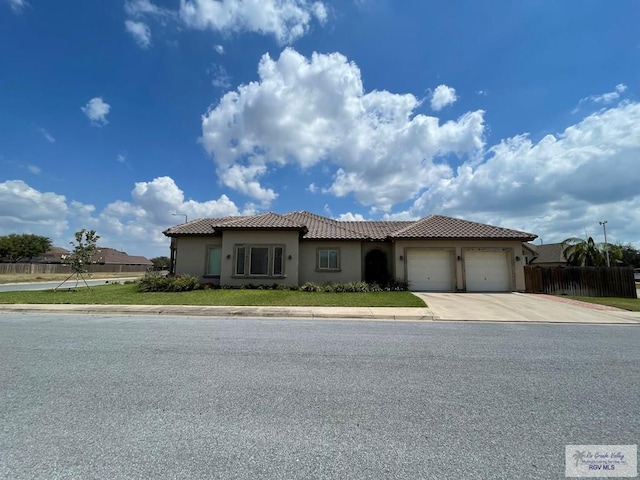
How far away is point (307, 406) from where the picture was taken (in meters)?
3.94

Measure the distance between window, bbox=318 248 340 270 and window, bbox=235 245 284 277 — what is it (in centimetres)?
251

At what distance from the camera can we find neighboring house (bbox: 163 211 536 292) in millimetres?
19203

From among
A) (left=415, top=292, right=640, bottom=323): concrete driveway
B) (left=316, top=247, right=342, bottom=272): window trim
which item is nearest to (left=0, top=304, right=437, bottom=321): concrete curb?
(left=415, top=292, right=640, bottom=323): concrete driveway

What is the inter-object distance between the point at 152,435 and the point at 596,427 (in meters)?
4.52

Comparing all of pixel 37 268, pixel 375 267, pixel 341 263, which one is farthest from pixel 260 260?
pixel 37 268

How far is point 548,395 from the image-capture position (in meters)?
4.30

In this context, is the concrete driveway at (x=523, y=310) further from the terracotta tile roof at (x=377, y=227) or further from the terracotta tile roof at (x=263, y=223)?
the terracotta tile roof at (x=263, y=223)

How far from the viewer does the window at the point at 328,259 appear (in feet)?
66.2

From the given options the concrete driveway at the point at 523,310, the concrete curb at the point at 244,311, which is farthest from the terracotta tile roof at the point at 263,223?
the concrete driveway at the point at 523,310

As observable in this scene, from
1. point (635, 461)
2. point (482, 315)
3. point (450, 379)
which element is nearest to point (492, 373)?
point (450, 379)

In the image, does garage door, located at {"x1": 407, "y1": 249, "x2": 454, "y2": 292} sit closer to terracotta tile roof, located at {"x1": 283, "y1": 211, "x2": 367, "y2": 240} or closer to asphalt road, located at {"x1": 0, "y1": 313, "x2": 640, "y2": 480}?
terracotta tile roof, located at {"x1": 283, "y1": 211, "x2": 367, "y2": 240}

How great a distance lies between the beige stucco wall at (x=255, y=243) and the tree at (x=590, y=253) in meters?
26.9

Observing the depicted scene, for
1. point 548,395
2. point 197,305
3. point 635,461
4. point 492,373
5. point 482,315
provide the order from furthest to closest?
point 197,305, point 482,315, point 492,373, point 548,395, point 635,461

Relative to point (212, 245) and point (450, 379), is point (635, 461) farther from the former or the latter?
point (212, 245)
